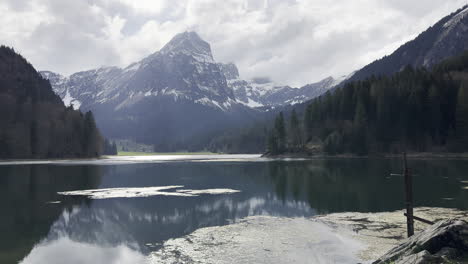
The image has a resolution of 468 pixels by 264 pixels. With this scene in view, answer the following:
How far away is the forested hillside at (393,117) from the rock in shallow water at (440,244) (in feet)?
449

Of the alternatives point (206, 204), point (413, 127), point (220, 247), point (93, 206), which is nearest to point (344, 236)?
point (220, 247)

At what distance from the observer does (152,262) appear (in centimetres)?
2327

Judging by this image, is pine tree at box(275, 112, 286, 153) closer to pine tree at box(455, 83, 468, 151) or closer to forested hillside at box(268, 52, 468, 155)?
forested hillside at box(268, 52, 468, 155)

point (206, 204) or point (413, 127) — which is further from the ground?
point (413, 127)

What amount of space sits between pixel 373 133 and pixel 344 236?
147 meters

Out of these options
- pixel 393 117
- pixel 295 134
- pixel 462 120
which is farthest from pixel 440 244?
pixel 295 134

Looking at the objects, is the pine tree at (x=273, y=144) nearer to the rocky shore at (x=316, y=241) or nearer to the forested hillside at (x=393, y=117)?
the forested hillside at (x=393, y=117)

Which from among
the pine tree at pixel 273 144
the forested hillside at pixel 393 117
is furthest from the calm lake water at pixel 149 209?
the pine tree at pixel 273 144

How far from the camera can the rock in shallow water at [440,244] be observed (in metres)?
16.9

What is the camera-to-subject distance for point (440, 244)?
1792cm

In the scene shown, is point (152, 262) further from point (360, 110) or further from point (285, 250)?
point (360, 110)

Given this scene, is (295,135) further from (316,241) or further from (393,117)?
(316,241)

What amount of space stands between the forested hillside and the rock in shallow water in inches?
5389

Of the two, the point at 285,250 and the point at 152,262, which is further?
the point at 285,250
